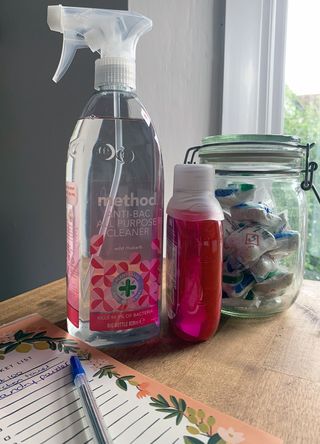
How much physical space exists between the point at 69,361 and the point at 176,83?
0.50 m

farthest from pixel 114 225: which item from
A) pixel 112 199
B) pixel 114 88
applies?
pixel 114 88

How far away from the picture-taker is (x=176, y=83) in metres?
0.68

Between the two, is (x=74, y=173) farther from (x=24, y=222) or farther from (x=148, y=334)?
(x=24, y=222)

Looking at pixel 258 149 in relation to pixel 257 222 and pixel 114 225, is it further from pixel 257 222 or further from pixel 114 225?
pixel 114 225

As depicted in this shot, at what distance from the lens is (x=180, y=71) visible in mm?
683

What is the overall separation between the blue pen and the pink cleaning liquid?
0.36 feet

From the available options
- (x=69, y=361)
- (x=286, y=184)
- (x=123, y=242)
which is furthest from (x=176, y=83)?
(x=69, y=361)

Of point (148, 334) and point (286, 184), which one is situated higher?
point (286, 184)

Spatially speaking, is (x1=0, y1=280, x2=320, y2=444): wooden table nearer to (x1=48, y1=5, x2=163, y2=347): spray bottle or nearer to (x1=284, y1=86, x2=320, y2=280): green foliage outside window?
(x1=48, y1=5, x2=163, y2=347): spray bottle

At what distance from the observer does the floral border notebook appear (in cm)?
25

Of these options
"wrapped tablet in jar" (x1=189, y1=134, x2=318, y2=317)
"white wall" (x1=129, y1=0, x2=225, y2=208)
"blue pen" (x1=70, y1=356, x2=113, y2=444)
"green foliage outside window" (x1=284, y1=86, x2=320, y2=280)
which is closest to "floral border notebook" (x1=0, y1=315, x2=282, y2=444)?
"blue pen" (x1=70, y1=356, x2=113, y2=444)

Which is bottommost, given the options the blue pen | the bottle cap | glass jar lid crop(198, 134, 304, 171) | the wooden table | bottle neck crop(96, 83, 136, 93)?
the wooden table

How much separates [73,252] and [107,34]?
0.70 feet

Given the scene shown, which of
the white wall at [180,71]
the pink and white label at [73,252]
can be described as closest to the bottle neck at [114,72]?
the pink and white label at [73,252]
